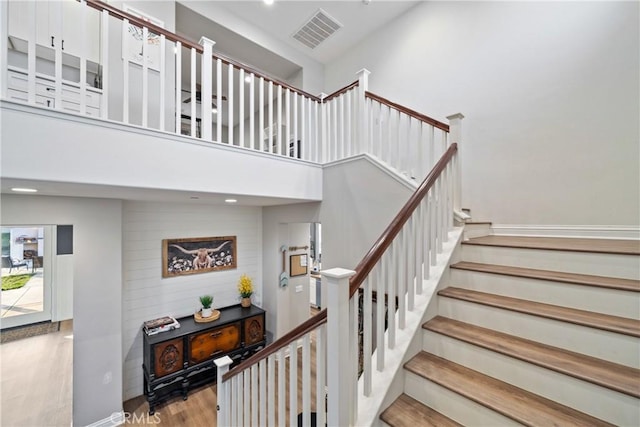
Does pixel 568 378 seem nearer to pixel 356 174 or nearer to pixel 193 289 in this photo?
pixel 356 174

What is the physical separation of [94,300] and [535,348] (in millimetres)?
4073

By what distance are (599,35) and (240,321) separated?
542cm

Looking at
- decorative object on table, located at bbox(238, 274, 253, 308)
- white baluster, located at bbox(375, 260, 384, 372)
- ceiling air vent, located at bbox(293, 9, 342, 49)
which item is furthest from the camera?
decorative object on table, located at bbox(238, 274, 253, 308)

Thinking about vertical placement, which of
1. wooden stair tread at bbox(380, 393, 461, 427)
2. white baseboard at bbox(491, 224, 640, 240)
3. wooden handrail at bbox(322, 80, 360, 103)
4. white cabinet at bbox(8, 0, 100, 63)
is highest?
white cabinet at bbox(8, 0, 100, 63)

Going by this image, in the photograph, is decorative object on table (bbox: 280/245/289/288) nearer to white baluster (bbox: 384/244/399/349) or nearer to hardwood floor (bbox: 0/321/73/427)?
hardwood floor (bbox: 0/321/73/427)

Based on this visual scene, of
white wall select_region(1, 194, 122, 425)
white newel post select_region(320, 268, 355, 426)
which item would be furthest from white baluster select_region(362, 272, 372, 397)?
white wall select_region(1, 194, 122, 425)

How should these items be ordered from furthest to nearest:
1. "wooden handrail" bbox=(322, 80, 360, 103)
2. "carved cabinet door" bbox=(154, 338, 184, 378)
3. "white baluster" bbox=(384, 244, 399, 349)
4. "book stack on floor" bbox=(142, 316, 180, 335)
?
"book stack on floor" bbox=(142, 316, 180, 335), "carved cabinet door" bbox=(154, 338, 184, 378), "wooden handrail" bbox=(322, 80, 360, 103), "white baluster" bbox=(384, 244, 399, 349)

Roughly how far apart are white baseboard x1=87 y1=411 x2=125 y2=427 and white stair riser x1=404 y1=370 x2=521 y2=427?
3.53 meters

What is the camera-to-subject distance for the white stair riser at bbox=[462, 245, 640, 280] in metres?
1.63

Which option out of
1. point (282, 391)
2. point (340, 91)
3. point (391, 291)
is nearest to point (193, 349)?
point (282, 391)

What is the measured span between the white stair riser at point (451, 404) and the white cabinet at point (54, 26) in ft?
12.9

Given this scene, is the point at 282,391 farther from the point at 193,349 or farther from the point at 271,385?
the point at 193,349

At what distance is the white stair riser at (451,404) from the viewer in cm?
128

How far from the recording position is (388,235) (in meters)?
1.61
